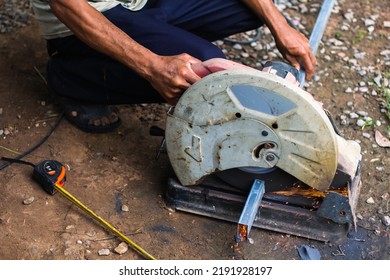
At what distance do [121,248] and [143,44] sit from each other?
37.3 inches

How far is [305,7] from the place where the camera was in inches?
183

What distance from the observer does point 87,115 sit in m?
3.50

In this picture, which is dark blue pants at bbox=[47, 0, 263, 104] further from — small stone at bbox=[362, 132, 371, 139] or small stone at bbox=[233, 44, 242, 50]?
small stone at bbox=[362, 132, 371, 139]

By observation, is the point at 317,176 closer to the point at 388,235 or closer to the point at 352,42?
the point at 388,235

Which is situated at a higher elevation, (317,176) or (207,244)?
(317,176)

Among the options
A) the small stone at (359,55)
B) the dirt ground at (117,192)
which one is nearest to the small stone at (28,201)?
the dirt ground at (117,192)

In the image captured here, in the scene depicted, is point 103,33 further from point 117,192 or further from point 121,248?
point 121,248

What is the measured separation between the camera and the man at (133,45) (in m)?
2.84

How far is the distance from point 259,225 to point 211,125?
1.92ft

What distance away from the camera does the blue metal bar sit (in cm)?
280

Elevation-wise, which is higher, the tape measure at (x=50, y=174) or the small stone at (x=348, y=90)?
the tape measure at (x=50, y=174)

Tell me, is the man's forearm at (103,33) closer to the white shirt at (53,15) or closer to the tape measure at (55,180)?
the white shirt at (53,15)

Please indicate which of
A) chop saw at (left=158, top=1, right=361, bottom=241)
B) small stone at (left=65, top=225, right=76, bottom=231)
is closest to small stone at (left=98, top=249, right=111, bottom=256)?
small stone at (left=65, top=225, right=76, bottom=231)

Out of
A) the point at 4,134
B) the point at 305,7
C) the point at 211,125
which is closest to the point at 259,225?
the point at 211,125
